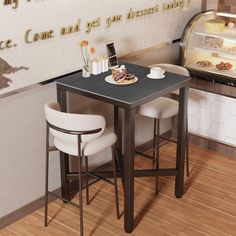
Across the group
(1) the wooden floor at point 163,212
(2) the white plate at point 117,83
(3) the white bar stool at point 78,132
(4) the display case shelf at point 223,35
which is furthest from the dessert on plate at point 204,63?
(3) the white bar stool at point 78,132

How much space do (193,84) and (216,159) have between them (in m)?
0.72

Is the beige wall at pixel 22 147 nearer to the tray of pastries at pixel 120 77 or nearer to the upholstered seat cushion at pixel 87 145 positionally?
the upholstered seat cushion at pixel 87 145

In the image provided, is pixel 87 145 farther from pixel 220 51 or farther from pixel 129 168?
pixel 220 51

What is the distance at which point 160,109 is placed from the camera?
137 inches

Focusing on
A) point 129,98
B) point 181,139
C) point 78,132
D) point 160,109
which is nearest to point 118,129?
point 160,109

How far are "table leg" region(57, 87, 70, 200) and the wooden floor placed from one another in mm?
108

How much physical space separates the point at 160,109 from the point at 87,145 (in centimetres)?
82

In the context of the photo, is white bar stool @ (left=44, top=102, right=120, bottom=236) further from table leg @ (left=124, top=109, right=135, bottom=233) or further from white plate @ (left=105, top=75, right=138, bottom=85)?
white plate @ (left=105, top=75, right=138, bottom=85)

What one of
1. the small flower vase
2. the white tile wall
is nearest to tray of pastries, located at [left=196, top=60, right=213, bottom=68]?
the white tile wall

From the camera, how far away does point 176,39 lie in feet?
13.9

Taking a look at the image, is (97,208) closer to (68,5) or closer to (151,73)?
(151,73)

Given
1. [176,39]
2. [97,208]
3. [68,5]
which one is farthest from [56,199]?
[176,39]

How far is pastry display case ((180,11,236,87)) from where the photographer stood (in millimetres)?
4109

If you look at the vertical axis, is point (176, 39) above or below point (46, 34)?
below
